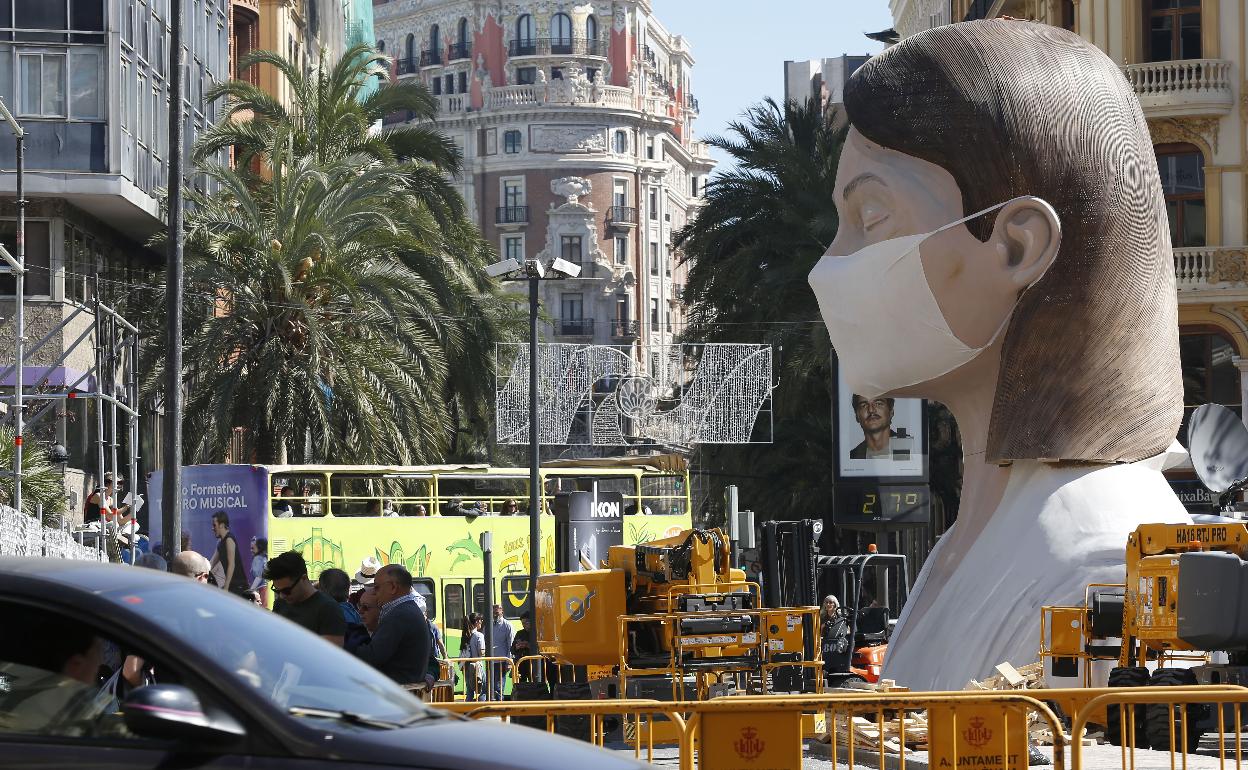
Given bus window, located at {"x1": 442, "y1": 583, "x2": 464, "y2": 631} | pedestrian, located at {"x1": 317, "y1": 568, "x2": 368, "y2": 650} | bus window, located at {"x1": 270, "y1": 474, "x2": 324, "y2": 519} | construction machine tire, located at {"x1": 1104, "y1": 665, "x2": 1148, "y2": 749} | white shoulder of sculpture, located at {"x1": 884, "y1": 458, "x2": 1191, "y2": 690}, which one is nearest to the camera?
pedestrian, located at {"x1": 317, "y1": 568, "x2": 368, "y2": 650}

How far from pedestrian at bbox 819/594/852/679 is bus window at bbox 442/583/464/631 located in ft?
25.4

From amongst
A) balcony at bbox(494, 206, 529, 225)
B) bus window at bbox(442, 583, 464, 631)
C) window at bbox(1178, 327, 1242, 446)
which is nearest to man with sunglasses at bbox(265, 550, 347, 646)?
bus window at bbox(442, 583, 464, 631)

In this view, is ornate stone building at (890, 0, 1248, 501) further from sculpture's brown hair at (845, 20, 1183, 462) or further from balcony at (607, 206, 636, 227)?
balcony at (607, 206, 636, 227)

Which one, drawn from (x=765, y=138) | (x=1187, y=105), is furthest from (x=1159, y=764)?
(x=765, y=138)

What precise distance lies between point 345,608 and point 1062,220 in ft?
20.2

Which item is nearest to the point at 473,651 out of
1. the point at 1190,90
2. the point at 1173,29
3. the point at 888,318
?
the point at 888,318

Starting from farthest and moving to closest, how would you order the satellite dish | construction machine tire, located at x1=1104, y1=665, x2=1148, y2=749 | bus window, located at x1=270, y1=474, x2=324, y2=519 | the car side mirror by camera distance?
bus window, located at x1=270, y1=474, x2=324, y2=519 < the satellite dish < construction machine tire, located at x1=1104, y1=665, x2=1148, y2=749 < the car side mirror

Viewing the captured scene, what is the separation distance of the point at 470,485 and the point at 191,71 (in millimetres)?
10976

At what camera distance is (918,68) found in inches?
582

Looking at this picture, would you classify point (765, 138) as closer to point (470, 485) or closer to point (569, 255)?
point (470, 485)

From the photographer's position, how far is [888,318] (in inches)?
600

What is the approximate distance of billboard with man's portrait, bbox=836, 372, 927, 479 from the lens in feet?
95.8

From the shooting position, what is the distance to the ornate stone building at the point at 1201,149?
32.1 m

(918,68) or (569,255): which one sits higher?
(569,255)
